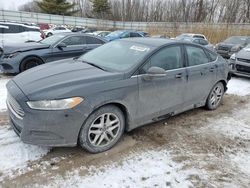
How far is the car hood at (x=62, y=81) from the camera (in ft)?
9.15

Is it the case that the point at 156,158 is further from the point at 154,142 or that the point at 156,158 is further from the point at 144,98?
the point at 144,98

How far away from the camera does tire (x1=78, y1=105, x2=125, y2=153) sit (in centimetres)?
298

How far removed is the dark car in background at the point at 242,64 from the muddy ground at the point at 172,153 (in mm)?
4140

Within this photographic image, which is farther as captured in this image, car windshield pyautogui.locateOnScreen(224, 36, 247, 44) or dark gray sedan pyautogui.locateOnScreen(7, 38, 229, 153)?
car windshield pyautogui.locateOnScreen(224, 36, 247, 44)

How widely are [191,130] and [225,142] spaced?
1.95ft

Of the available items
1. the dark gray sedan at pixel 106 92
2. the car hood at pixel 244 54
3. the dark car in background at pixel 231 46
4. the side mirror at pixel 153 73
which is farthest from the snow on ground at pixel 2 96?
the dark car in background at pixel 231 46

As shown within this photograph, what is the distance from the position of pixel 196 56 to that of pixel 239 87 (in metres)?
3.45

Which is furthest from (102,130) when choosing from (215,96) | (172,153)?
(215,96)

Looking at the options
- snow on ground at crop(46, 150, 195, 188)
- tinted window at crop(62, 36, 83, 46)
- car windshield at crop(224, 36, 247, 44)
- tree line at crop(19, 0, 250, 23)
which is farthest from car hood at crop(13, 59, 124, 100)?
tree line at crop(19, 0, 250, 23)

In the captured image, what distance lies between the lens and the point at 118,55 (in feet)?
12.5

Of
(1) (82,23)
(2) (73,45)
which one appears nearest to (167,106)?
(2) (73,45)

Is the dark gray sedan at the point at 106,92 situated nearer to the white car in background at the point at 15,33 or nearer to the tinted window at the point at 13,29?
the white car in background at the point at 15,33

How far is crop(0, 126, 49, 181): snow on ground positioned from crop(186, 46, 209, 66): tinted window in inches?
115

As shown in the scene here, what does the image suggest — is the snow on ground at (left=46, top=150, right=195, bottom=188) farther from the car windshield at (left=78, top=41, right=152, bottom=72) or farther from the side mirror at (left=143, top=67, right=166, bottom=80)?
the car windshield at (left=78, top=41, right=152, bottom=72)
